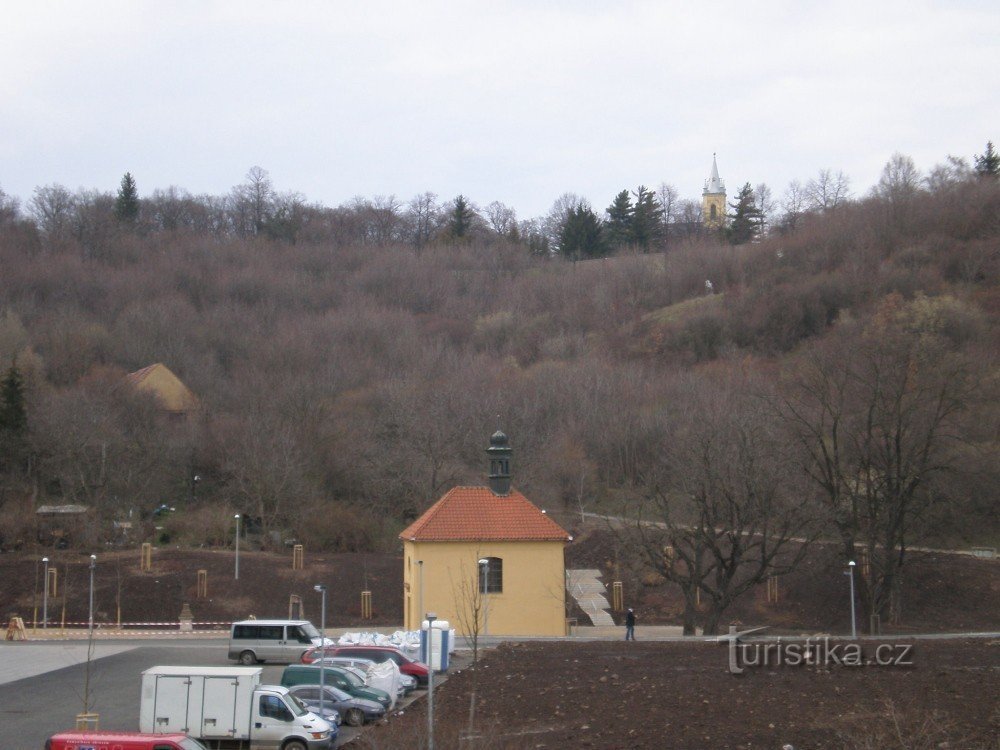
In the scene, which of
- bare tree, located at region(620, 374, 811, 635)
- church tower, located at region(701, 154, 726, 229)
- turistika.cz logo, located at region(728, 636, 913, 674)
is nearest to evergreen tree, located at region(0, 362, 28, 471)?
bare tree, located at region(620, 374, 811, 635)

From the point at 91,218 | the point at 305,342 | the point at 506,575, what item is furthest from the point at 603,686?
the point at 91,218

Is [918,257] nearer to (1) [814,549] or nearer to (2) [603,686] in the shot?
(1) [814,549]

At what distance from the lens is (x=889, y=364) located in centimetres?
4616

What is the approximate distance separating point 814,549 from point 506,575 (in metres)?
17.6

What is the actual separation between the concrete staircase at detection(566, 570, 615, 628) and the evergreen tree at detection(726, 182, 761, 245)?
7492 cm

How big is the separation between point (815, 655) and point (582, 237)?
324 ft

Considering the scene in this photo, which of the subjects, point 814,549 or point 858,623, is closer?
point 858,623

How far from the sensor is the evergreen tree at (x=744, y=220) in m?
121

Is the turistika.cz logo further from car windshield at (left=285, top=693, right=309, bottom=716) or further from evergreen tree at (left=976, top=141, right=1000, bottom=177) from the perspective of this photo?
evergreen tree at (left=976, top=141, right=1000, bottom=177)

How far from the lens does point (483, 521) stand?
3912cm

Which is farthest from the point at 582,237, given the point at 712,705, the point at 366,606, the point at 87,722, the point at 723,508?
the point at 87,722

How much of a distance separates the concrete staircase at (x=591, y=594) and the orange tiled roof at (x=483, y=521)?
680 cm

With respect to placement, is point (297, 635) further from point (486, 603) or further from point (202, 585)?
point (202, 585)

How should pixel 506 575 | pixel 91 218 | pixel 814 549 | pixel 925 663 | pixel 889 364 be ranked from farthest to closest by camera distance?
pixel 91 218 → pixel 814 549 → pixel 889 364 → pixel 506 575 → pixel 925 663
